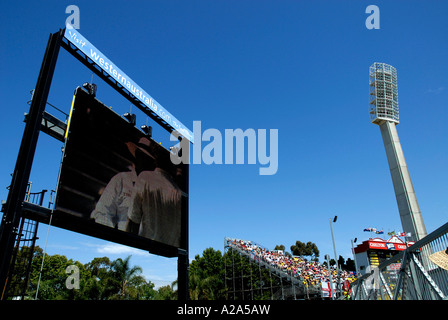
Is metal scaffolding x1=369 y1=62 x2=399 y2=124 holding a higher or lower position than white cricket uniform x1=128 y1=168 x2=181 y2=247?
higher

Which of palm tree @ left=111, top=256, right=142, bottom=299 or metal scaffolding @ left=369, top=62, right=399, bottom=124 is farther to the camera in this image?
metal scaffolding @ left=369, top=62, right=399, bottom=124

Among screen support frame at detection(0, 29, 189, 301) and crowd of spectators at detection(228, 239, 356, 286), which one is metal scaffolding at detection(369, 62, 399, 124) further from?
screen support frame at detection(0, 29, 189, 301)

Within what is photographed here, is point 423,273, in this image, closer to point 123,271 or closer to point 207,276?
point 123,271

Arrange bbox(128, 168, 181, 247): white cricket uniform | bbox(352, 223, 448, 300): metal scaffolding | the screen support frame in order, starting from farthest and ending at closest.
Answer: bbox(128, 168, 181, 247): white cricket uniform → the screen support frame → bbox(352, 223, 448, 300): metal scaffolding

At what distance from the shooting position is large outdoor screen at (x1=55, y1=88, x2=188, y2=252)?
11.7m

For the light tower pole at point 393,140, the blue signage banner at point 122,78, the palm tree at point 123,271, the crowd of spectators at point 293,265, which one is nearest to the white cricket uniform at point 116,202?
→ the blue signage banner at point 122,78

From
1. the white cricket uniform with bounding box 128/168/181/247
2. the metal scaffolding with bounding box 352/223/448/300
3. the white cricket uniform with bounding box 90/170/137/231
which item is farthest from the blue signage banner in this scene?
the metal scaffolding with bounding box 352/223/448/300

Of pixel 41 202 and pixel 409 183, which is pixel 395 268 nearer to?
pixel 41 202

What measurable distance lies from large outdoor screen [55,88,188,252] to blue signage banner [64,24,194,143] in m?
2.12

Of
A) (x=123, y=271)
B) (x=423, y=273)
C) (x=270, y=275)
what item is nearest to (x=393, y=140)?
(x=270, y=275)

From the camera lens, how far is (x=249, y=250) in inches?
1629

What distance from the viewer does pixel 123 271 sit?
30.6m
